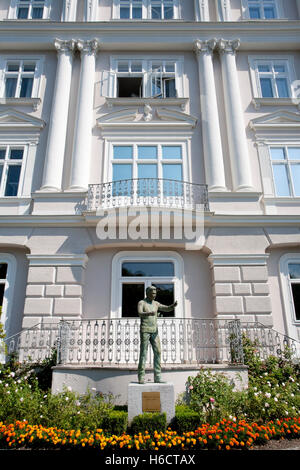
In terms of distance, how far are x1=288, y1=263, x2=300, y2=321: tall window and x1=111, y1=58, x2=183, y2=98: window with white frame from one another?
27.9ft

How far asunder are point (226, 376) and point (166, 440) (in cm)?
286

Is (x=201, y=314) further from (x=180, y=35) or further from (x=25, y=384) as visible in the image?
(x=180, y=35)

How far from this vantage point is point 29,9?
16.4 m

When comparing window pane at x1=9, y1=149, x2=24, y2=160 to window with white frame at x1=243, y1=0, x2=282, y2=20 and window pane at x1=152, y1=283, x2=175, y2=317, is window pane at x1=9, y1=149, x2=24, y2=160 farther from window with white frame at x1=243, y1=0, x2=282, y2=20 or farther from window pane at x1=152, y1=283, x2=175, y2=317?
window with white frame at x1=243, y1=0, x2=282, y2=20

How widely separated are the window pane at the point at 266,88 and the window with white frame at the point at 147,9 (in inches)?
214

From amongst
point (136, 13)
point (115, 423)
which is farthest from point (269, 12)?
point (115, 423)

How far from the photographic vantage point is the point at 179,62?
15219mm

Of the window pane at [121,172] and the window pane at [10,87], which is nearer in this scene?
the window pane at [121,172]

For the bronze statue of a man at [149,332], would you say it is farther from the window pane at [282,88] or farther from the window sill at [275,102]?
the window pane at [282,88]

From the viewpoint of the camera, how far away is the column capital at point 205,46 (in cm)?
1487

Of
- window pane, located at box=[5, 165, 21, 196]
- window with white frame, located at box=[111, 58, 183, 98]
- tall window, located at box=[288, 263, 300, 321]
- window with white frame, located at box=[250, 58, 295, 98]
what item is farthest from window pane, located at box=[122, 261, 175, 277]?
window with white frame, located at box=[250, 58, 295, 98]

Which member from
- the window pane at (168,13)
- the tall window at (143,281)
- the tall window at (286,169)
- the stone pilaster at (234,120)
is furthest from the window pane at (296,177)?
the window pane at (168,13)

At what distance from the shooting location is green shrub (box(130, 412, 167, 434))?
6.71 m

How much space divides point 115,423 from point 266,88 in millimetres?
14330
